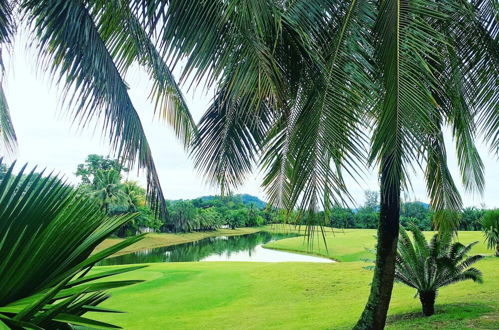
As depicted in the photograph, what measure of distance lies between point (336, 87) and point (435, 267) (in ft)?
18.0

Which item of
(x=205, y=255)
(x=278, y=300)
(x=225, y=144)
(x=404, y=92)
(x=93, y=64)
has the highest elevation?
(x=93, y=64)

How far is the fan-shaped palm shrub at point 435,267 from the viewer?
277 inches

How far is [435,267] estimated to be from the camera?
23.4 ft

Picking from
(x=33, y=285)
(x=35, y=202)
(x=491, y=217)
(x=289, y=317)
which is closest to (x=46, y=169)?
(x=35, y=202)

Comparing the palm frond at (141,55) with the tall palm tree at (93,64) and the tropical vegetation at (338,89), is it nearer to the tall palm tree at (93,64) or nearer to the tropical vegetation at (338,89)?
the tall palm tree at (93,64)

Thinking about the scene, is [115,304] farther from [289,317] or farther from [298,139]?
[298,139]

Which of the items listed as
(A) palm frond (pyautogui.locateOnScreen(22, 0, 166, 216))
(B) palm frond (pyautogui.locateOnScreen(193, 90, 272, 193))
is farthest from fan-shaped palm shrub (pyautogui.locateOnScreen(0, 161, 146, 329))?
(B) palm frond (pyautogui.locateOnScreen(193, 90, 272, 193))

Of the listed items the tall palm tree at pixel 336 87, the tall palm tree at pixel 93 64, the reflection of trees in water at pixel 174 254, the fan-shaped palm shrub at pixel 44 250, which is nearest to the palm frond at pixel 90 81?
the tall palm tree at pixel 93 64

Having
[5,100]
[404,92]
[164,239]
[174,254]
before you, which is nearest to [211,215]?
[164,239]

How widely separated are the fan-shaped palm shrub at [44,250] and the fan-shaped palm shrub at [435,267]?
22.4 ft

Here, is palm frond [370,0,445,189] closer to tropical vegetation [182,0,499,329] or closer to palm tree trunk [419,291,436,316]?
tropical vegetation [182,0,499,329]

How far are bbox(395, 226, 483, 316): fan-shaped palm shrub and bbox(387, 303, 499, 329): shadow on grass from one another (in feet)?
1.07

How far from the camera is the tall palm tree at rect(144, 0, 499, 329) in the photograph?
2.22 meters

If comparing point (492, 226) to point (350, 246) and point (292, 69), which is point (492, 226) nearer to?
point (350, 246)
